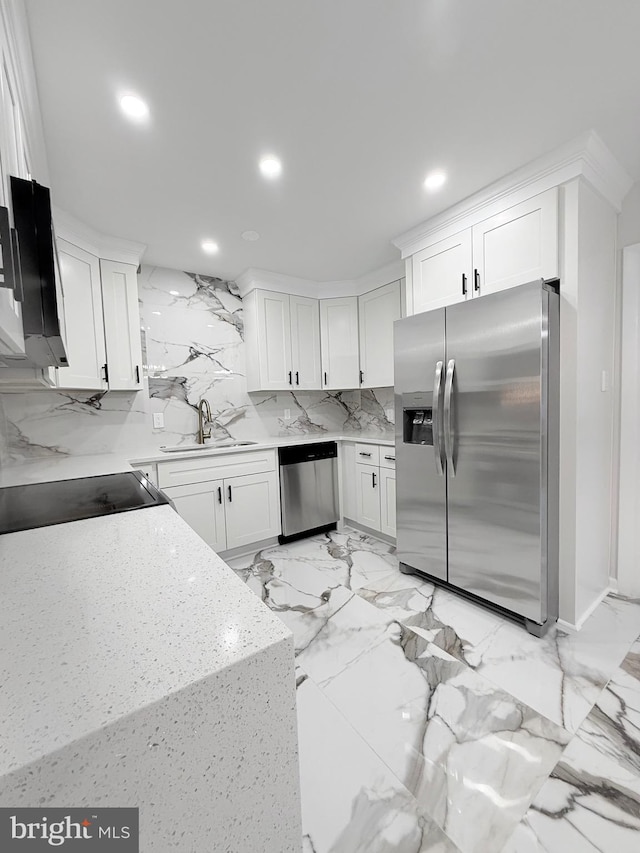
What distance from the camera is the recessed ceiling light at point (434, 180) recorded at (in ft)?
6.43

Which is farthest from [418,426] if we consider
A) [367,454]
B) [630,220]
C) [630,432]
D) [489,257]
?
[630,220]

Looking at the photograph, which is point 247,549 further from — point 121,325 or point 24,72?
point 24,72

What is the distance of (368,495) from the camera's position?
3.20 meters

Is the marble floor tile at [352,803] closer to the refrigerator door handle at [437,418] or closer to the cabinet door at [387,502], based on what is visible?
the refrigerator door handle at [437,418]

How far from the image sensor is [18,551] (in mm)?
863

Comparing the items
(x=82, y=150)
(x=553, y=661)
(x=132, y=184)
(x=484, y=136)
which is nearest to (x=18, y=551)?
(x=82, y=150)

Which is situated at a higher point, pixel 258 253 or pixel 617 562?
Result: pixel 258 253

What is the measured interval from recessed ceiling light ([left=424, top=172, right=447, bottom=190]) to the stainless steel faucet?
7.62 ft

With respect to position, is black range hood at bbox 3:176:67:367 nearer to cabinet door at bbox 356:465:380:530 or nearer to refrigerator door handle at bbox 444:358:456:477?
refrigerator door handle at bbox 444:358:456:477

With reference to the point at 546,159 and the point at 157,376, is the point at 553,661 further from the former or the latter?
the point at 157,376

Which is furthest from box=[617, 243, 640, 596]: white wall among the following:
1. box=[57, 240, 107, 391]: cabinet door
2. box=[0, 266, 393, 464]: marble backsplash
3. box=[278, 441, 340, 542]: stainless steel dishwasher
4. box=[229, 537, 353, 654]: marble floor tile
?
box=[57, 240, 107, 391]: cabinet door

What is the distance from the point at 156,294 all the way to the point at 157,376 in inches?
26.8

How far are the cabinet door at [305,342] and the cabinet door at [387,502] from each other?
3.76 feet

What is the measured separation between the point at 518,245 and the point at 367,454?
6.02 ft
